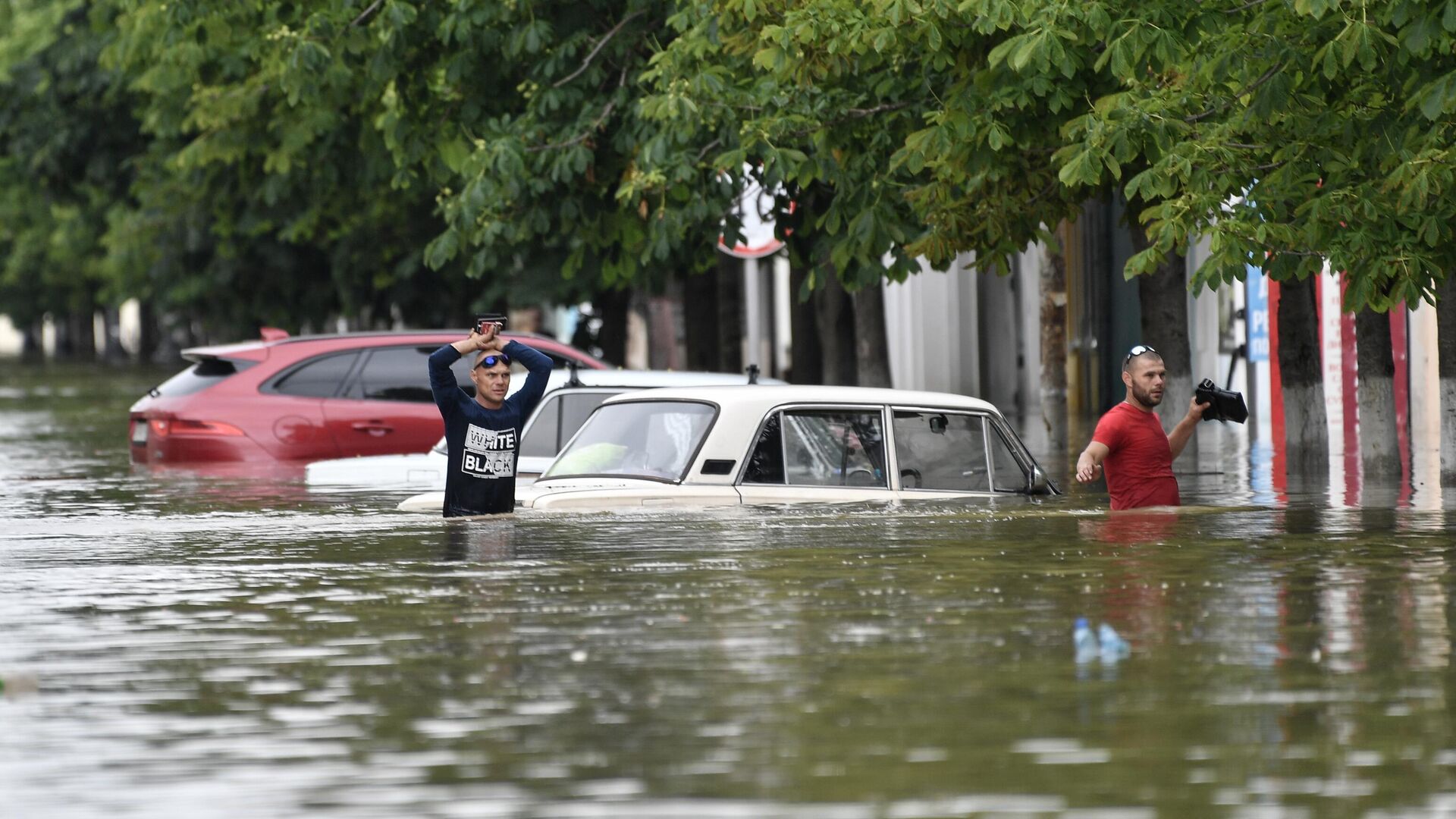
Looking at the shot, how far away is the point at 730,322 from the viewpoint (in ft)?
104

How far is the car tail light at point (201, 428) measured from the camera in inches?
814

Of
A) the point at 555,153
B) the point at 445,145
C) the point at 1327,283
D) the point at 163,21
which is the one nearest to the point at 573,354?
the point at 555,153

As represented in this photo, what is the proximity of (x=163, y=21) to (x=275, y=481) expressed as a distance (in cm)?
767

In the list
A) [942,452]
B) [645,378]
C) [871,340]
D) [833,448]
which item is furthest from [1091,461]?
[871,340]

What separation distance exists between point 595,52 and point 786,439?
10020mm

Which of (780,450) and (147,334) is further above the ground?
(147,334)

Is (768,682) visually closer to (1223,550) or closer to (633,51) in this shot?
(1223,550)

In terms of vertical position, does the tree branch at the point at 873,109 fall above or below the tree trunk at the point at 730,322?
above

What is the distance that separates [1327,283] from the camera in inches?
1121

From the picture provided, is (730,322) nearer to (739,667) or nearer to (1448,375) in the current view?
(1448,375)

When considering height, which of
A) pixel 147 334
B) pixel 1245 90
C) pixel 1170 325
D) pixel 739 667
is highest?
pixel 147 334

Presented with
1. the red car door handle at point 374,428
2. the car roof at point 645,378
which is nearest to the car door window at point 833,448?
the car roof at point 645,378

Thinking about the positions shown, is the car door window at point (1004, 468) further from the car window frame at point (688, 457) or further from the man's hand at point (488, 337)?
the man's hand at point (488, 337)

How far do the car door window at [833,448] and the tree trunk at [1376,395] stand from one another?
6.46 metres
